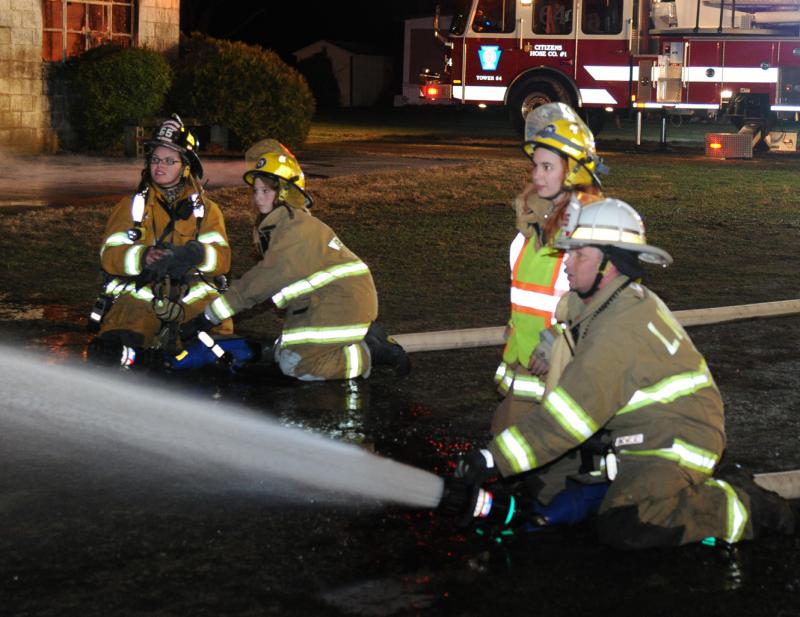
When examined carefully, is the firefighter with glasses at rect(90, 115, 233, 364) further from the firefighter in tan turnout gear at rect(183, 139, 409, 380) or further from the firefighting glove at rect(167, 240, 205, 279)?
the firefighter in tan turnout gear at rect(183, 139, 409, 380)

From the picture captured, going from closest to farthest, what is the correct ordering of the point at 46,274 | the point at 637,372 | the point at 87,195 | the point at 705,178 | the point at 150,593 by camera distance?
the point at 150,593, the point at 637,372, the point at 46,274, the point at 87,195, the point at 705,178

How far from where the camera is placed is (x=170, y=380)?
22.9ft

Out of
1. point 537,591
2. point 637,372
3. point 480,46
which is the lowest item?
point 537,591

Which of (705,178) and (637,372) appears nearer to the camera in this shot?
(637,372)

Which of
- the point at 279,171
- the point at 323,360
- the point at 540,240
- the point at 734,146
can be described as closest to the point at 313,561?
the point at 540,240

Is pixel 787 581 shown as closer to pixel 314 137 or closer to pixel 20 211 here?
pixel 20 211

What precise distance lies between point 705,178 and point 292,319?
13.2 m

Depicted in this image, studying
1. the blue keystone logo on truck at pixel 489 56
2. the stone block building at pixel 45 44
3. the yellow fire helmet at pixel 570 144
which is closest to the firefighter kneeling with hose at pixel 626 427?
the yellow fire helmet at pixel 570 144

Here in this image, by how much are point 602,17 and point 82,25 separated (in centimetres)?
983

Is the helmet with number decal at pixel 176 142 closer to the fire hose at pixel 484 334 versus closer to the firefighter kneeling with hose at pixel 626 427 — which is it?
the fire hose at pixel 484 334

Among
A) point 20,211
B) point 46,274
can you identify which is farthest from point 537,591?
point 20,211

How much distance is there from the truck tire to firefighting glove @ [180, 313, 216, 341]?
19.1m

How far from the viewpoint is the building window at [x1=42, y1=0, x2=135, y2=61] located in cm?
2102

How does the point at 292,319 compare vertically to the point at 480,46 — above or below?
below
